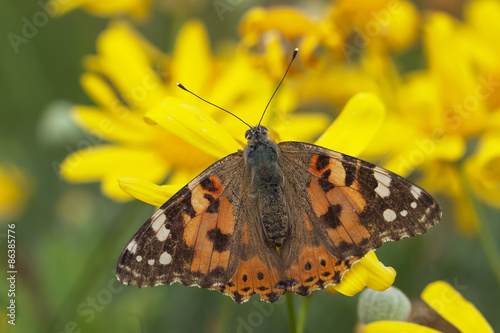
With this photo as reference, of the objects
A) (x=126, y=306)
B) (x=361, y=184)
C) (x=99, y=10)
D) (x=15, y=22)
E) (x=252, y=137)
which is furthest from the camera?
(x=15, y=22)

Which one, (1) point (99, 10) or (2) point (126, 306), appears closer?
(2) point (126, 306)

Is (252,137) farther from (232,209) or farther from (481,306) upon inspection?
(481,306)

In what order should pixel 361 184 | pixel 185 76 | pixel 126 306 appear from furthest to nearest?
1. pixel 185 76
2. pixel 126 306
3. pixel 361 184

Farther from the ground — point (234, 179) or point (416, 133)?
point (416, 133)

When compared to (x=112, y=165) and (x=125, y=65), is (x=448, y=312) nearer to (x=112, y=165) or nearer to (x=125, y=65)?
(x=112, y=165)

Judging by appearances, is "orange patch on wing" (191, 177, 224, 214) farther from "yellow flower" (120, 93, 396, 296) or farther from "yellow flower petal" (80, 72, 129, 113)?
"yellow flower petal" (80, 72, 129, 113)

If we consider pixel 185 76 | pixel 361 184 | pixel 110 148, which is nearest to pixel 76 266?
pixel 110 148
